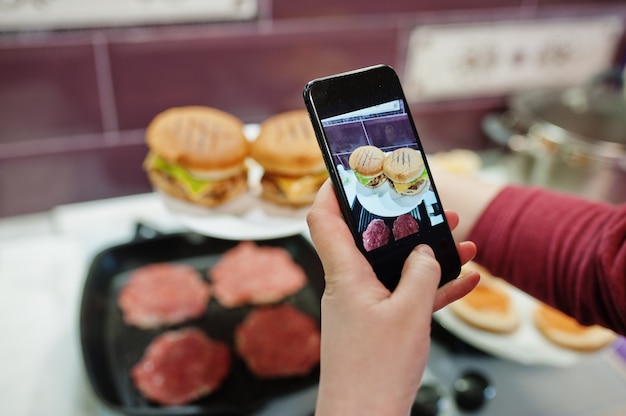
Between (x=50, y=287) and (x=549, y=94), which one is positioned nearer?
(x=50, y=287)

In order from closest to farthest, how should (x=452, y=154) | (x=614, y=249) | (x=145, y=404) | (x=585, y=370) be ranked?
(x=614, y=249) → (x=145, y=404) → (x=585, y=370) → (x=452, y=154)

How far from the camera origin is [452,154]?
3.71 ft

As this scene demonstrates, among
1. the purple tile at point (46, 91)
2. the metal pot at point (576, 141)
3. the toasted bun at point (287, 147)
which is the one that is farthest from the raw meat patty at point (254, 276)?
the metal pot at point (576, 141)

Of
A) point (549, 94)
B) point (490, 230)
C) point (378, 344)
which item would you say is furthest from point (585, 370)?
point (378, 344)

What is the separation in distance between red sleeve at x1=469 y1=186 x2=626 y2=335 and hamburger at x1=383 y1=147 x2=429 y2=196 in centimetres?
27

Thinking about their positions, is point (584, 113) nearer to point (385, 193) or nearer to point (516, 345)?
point (516, 345)

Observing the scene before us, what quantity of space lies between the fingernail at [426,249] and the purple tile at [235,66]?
543 millimetres

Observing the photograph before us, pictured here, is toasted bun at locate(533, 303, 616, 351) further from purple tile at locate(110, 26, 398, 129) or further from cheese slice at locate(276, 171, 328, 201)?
purple tile at locate(110, 26, 398, 129)

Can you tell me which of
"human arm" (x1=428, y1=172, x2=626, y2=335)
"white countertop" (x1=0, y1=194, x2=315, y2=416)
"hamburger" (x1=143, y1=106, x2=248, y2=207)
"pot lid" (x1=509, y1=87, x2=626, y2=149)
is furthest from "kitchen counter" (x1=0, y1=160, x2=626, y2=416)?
"pot lid" (x1=509, y1=87, x2=626, y2=149)

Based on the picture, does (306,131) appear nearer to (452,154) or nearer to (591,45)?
(452,154)

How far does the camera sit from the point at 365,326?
317 mm

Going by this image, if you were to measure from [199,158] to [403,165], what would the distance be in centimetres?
40

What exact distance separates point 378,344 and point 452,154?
88 cm

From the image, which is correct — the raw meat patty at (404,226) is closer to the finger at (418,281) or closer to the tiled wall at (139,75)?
the finger at (418,281)
